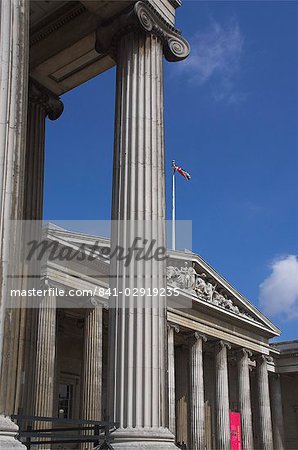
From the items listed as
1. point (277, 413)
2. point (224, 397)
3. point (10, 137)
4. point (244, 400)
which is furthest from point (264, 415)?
point (10, 137)

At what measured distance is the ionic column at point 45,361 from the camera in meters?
38.2

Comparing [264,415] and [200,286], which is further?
[264,415]

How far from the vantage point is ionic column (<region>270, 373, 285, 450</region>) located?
76750 millimetres

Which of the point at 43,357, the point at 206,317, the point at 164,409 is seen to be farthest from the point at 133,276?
the point at 206,317

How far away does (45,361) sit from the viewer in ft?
132

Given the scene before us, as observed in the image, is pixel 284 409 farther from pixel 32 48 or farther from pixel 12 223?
pixel 12 223

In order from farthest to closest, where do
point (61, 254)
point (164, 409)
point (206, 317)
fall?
1. point (206, 317)
2. point (61, 254)
3. point (164, 409)

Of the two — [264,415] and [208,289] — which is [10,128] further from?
[264,415]

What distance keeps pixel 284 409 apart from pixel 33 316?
238 feet

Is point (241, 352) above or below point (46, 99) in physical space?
below

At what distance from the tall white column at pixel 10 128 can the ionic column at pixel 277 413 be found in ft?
232

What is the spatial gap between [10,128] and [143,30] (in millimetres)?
7826

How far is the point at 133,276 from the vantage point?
17000mm

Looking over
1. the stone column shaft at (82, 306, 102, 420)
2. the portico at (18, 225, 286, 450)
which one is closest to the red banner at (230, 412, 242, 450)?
the portico at (18, 225, 286, 450)
